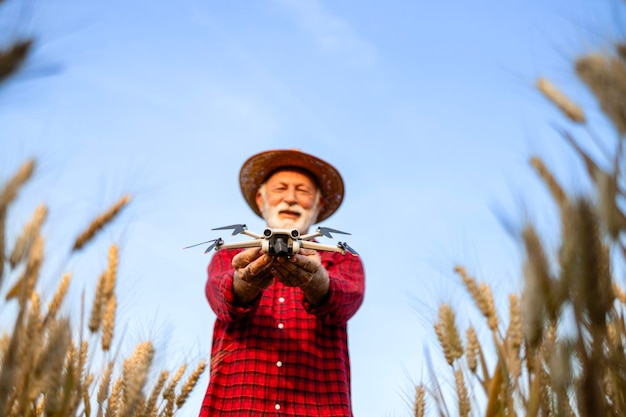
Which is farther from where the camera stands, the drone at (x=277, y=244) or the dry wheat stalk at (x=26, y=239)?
the drone at (x=277, y=244)

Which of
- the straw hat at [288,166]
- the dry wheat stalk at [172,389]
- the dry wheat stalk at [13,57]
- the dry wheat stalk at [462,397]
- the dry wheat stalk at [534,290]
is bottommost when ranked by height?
the dry wheat stalk at [462,397]

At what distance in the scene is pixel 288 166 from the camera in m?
3.33

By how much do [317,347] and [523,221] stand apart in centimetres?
148

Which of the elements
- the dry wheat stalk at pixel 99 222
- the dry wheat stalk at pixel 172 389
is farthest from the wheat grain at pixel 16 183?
the dry wheat stalk at pixel 172 389

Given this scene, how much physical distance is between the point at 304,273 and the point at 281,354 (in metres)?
0.55

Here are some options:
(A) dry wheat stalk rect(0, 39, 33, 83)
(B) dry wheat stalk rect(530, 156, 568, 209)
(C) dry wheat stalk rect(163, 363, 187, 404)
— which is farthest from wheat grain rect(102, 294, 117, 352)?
(B) dry wheat stalk rect(530, 156, 568, 209)

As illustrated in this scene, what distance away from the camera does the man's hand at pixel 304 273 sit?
2.30 metres

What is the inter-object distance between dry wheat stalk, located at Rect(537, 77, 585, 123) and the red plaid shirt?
1071 mm

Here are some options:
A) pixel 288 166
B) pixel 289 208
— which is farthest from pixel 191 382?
pixel 288 166

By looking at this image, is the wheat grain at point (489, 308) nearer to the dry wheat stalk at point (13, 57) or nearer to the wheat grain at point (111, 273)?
the wheat grain at point (111, 273)

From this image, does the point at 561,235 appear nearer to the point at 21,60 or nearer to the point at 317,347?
the point at 21,60

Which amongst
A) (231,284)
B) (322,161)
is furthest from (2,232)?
(322,161)

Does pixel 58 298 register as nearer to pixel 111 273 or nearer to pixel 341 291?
pixel 111 273

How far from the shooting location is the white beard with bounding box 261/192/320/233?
301 centimetres
